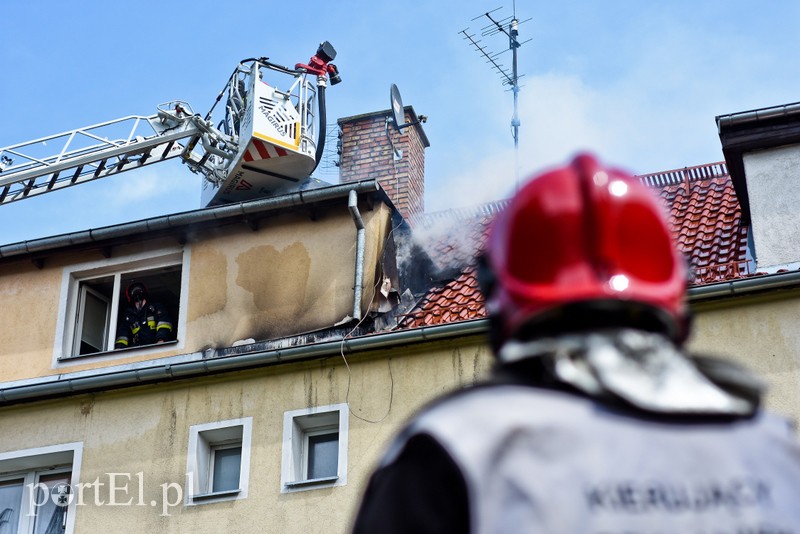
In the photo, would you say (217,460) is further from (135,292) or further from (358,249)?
(358,249)

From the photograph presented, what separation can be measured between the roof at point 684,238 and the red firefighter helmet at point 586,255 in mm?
10898

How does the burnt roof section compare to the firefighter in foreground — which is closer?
the firefighter in foreground

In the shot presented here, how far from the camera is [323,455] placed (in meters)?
13.9

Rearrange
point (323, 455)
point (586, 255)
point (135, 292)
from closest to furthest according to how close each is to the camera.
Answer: point (586, 255) < point (323, 455) < point (135, 292)

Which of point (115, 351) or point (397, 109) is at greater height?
point (397, 109)

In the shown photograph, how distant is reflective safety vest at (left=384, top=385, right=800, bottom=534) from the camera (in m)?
1.92

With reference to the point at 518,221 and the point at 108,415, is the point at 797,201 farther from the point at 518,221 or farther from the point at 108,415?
the point at 518,221

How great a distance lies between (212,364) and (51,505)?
2486 mm

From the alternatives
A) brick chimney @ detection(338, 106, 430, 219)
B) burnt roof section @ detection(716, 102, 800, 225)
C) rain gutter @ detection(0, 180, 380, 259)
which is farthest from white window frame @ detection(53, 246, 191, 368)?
burnt roof section @ detection(716, 102, 800, 225)

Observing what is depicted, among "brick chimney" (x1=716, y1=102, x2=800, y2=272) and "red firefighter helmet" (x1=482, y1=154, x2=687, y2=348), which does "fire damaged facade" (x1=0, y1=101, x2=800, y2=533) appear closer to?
"brick chimney" (x1=716, y1=102, x2=800, y2=272)

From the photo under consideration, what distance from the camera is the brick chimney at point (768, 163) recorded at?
13375 millimetres

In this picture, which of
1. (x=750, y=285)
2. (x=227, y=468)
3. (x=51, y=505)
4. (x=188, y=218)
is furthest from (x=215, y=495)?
(x=750, y=285)

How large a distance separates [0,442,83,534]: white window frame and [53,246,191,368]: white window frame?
3.76 ft

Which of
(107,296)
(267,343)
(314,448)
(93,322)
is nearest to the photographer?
(314,448)
